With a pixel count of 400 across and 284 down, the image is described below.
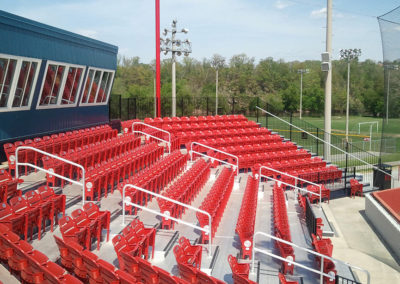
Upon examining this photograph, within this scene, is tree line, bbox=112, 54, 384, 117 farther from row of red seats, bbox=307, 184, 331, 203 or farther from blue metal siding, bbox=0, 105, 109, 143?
row of red seats, bbox=307, 184, 331, 203

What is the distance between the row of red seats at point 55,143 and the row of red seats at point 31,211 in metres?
2.67

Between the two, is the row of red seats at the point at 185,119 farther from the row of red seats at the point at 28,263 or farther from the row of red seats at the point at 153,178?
the row of red seats at the point at 28,263

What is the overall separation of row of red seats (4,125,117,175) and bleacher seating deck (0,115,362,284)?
3 cm

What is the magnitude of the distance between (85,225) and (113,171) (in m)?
3.28

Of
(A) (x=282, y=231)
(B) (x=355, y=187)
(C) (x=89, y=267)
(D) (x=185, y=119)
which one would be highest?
(D) (x=185, y=119)

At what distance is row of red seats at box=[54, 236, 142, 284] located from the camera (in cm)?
525

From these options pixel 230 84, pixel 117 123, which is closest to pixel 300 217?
pixel 117 123

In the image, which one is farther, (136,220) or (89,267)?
(136,220)

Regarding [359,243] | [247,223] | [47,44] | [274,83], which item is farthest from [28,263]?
[274,83]

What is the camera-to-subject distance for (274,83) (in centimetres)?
7638

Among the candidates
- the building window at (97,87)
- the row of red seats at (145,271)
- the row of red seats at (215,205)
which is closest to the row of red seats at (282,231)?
the row of red seats at (215,205)

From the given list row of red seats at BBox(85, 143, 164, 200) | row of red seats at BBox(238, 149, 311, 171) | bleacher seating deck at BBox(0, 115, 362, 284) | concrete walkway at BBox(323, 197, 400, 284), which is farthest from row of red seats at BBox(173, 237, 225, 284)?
row of red seats at BBox(238, 149, 311, 171)

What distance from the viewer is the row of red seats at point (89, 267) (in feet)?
17.2

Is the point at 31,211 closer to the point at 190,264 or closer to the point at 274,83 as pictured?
the point at 190,264
